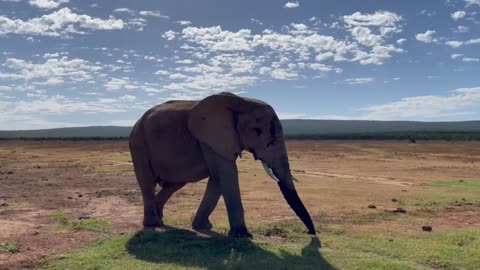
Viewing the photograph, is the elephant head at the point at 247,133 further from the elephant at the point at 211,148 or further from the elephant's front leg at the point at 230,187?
the elephant's front leg at the point at 230,187

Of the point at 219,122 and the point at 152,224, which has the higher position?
the point at 219,122

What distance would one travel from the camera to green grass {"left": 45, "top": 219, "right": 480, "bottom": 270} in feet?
30.3

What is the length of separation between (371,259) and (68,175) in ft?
72.5

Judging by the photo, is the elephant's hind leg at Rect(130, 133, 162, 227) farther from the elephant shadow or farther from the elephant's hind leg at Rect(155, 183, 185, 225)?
the elephant shadow

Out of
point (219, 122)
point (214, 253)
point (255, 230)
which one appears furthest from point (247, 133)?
point (214, 253)

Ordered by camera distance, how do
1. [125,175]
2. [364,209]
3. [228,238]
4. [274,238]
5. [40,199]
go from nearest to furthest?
[228,238], [274,238], [364,209], [40,199], [125,175]

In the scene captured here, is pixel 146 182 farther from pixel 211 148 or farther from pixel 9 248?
pixel 9 248

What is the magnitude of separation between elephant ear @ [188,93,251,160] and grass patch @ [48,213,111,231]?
11.4 ft

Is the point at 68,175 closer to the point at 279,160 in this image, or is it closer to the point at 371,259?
the point at 279,160

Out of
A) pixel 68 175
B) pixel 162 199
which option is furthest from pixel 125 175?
pixel 162 199

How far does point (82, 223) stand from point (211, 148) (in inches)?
162

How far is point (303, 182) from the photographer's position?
24391mm

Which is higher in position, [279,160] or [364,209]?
[279,160]

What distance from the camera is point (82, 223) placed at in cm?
1317
